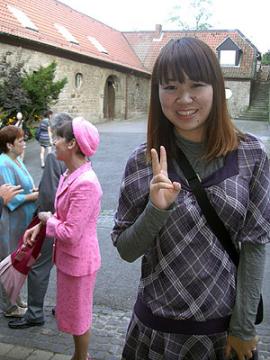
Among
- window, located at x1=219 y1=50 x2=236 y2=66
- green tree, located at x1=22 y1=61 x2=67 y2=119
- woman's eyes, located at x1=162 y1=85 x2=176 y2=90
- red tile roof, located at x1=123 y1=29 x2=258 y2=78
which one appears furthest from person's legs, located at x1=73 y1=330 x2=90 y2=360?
window, located at x1=219 y1=50 x2=236 y2=66

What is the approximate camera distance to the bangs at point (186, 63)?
1.54m

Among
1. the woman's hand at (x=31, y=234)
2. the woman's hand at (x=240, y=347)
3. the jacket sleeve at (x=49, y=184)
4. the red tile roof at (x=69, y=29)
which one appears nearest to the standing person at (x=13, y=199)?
the jacket sleeve at (x=49, y=184)

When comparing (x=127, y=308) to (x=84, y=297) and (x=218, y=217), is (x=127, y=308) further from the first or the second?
(x=218, y=217)

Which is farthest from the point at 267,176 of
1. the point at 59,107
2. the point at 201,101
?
the point at 59,107

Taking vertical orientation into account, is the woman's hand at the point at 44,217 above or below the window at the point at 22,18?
below

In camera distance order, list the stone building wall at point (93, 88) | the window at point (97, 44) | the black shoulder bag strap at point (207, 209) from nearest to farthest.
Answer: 1. the black shoulder bag strap at point (207, 209)
2. the stone building wall at point (93, 88)
3. the window at point (97, 44)

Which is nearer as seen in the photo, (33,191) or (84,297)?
(84,297)

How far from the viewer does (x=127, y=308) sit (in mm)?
4156

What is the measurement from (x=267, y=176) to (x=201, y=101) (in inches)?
14.7

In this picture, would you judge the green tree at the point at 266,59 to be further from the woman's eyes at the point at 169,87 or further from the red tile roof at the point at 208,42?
the woman's eyes at the point at 169,87

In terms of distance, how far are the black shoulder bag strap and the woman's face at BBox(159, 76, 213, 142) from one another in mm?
132

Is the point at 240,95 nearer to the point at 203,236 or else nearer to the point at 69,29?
the point at 69,29

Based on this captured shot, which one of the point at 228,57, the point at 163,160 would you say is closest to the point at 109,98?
the point at 228,57

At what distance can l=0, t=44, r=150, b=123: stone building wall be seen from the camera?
728 inches
